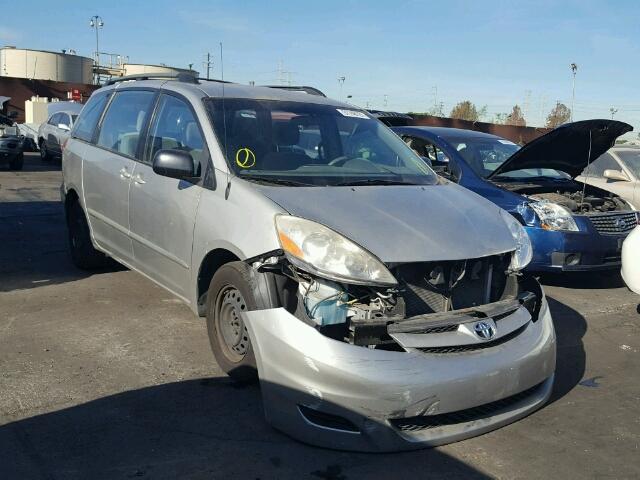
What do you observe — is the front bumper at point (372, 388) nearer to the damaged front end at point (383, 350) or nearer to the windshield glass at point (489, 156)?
the damaged front end at point (383, 350)

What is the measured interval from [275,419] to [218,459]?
340 mm

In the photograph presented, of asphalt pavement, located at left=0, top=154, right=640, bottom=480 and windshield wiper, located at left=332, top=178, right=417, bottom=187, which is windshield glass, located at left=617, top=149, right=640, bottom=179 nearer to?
asphalt pavement, located at left=0, top=154, right=640, bottom=480

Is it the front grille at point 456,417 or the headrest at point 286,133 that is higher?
the headrest at point 286,133

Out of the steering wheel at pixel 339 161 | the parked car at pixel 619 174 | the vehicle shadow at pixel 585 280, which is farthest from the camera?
the parked car at pixel 619 174

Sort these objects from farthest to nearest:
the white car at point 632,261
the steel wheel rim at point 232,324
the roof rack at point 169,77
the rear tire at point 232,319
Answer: the white car at point 632,261 → the roof rack at point 169,77 → the steel wheel rim at point 232,324 → the rear tire at point 232,319

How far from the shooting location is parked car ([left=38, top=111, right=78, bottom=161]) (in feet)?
61.7

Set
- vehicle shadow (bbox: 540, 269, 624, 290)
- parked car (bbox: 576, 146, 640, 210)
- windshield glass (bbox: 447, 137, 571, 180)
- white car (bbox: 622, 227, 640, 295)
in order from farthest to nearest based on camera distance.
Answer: parked car (bbox: 576, 146, 640, 210), windshield glass (bbox: 447, 137, 571, 180), vehicle shadow (bbox: 540, 269, 624, 290), white car (bbox: 622, 227, 640, 295)

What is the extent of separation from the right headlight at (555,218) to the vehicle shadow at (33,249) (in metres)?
4.34

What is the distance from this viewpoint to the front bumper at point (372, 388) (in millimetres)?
3018

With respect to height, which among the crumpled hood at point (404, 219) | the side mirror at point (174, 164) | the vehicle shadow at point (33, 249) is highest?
the side mirror at point (174, 164)

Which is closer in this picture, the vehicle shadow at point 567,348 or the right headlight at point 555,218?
the vehicle shadow at point 567,348

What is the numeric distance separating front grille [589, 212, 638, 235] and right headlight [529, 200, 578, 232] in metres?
0.27

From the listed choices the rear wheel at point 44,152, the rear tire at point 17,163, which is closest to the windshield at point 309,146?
the rear tire at point 17,163

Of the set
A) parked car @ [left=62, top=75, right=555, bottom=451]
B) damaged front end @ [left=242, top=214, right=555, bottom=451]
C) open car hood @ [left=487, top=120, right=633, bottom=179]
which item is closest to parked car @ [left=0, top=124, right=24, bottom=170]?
parked car @ [left=62, top=75, right=555, bottom=451]
